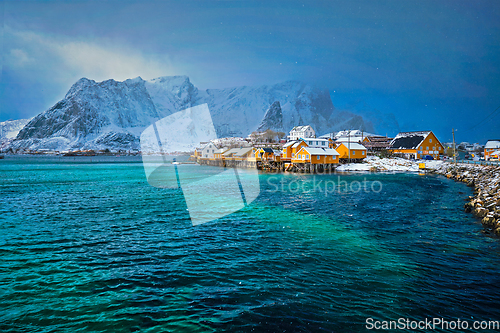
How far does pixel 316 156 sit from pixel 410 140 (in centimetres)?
3748

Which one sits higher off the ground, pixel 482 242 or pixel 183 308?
pixel 183 308

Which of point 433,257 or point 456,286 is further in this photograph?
point 433,257

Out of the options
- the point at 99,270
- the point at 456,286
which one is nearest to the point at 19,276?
the point at 99,270

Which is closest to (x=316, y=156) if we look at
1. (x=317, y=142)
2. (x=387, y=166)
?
(x=387, y=166)

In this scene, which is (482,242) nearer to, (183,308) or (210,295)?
A: (210,295)

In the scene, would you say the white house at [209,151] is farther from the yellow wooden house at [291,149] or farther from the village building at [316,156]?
the village building at [316,156]

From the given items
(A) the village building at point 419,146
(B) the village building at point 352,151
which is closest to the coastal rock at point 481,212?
(B) the village building at point 352,151

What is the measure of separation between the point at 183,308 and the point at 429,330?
6073 mm

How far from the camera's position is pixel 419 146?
240ft

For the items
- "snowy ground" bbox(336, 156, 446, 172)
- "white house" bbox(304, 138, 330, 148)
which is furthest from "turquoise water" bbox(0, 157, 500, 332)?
"white house" bbox(304, 138, 330, 148)

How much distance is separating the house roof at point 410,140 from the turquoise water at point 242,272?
66.9m

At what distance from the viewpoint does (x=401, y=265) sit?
9.57 m

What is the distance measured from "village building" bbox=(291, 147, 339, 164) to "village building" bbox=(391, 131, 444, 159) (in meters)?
28.2

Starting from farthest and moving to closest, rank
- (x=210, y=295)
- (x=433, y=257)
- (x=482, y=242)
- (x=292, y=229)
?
(x=292, y=229) → (x=482, y=242) → (x=433, y=257) → (x=210, y=295)
